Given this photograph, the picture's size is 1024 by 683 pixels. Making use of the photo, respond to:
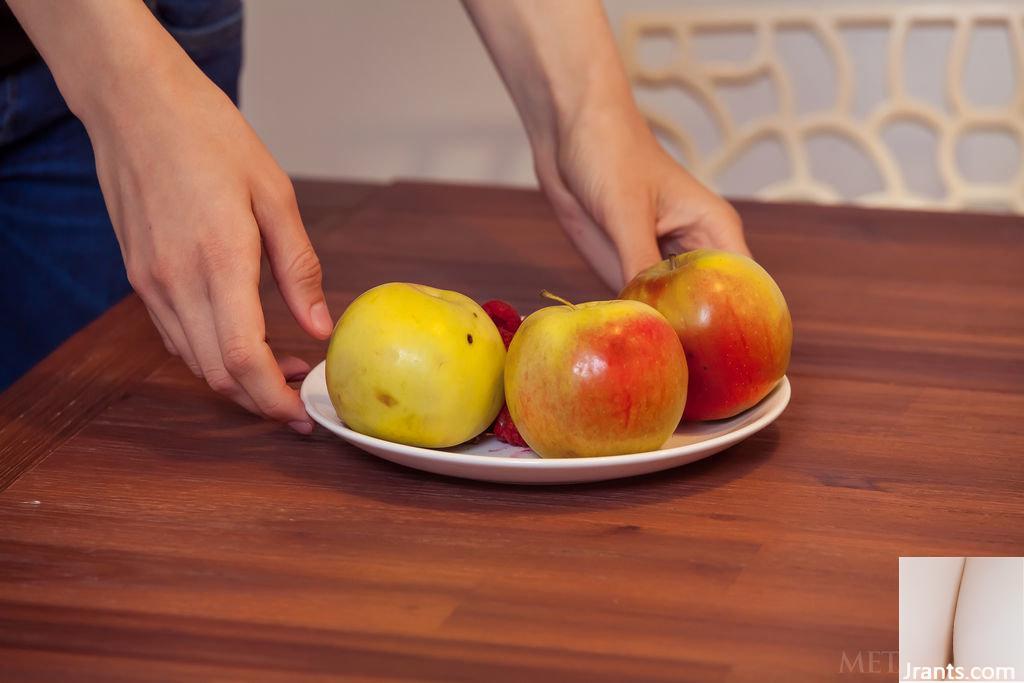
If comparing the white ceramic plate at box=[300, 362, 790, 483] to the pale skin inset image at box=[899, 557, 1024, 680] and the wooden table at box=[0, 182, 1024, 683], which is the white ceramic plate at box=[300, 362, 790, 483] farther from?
the pale skin inset image at box=[899, 557, 1024, 680]

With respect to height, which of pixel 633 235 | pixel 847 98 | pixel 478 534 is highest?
pixel 478 534

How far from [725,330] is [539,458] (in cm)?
14

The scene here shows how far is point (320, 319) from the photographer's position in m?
0.76

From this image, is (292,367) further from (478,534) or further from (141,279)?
(478,534)

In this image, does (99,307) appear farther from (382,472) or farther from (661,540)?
(661,540)

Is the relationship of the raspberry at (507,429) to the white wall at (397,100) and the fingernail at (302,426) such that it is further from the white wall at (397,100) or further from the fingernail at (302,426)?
the white wall at (397,100)

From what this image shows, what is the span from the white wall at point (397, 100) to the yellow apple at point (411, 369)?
5.95 feet

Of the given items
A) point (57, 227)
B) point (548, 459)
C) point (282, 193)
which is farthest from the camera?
point (57, 227)

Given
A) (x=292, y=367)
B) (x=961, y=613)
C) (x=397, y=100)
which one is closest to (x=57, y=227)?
(x=292, y=367)

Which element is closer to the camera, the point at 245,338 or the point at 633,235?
the point at 245,338

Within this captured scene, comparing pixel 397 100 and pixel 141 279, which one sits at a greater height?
pixel 141 279

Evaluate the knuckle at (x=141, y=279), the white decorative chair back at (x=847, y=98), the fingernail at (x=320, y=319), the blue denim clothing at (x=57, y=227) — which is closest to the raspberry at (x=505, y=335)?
the fingernail at (x=320, y=319)

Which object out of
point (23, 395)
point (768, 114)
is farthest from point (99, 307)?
point (768, 114)

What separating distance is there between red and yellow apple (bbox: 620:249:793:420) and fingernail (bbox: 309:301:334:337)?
0.68 ft
